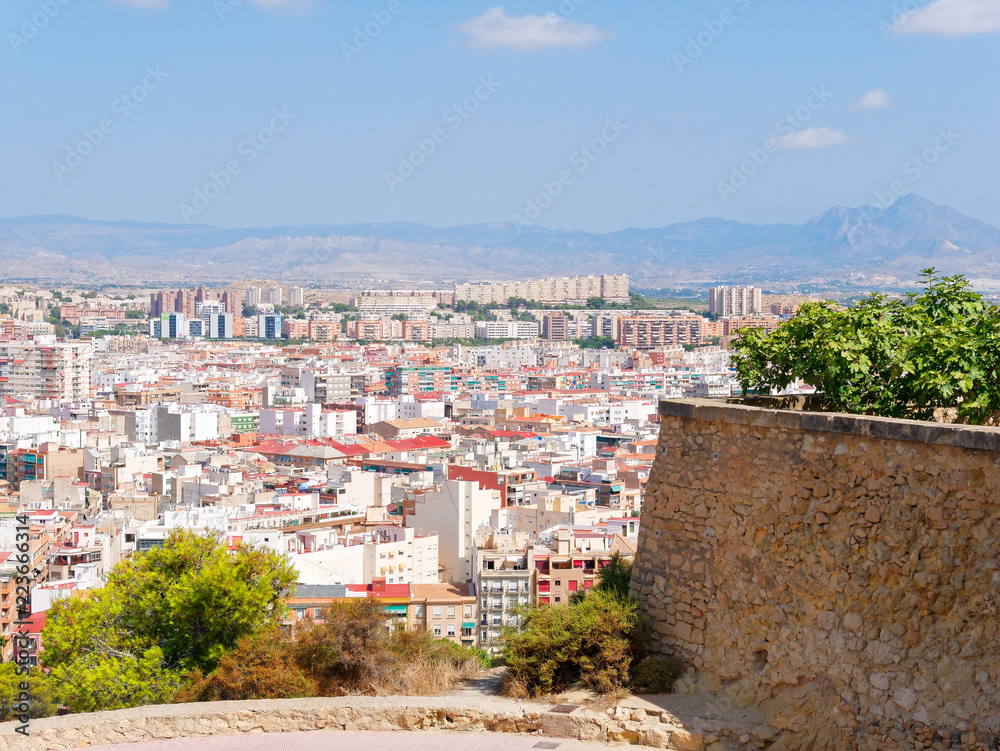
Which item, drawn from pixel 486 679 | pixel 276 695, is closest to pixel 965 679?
pixel 486 679

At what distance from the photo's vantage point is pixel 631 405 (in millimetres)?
60250

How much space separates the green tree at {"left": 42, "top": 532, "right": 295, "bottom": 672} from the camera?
668 centimetres

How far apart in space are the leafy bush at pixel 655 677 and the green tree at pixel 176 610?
2381 millimetres

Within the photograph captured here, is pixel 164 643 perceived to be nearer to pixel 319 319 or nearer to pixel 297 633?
pixel 297 633

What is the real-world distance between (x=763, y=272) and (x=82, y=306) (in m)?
81.5

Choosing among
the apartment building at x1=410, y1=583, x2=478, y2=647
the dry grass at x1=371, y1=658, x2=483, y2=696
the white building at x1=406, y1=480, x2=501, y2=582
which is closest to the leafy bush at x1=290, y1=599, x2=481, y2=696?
the dry grass at x1=371, y1=658, x2=483, y2=696

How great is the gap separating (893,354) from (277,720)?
3.00m

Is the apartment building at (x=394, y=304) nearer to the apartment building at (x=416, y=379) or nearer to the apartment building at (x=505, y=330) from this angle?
the apartment building at (x=505, y=330)

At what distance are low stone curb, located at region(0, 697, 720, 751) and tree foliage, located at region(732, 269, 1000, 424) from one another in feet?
6.01

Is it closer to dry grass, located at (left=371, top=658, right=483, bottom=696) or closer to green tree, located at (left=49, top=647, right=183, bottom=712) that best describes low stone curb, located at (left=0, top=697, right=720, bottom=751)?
dry grass, located at (left=371, top=658, right=483, bottom=696)

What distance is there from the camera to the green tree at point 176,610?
6676 millimetres

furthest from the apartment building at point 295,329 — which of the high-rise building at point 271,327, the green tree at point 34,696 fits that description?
the green tree at point 34,696

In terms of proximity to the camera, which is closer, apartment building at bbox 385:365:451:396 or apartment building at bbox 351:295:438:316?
apartment building at bbox 385:365:451:396

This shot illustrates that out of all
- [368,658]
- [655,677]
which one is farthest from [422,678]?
[655,677]
